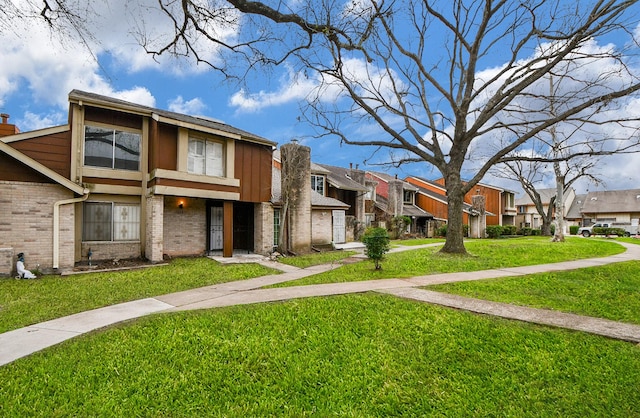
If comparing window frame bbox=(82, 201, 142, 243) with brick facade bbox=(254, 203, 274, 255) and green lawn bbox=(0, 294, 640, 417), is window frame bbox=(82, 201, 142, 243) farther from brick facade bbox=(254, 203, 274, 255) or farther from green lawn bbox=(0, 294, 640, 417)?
green lawn bbox=(0, 294, 640, 417)

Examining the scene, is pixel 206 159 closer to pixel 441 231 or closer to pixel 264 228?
pixel 264 228

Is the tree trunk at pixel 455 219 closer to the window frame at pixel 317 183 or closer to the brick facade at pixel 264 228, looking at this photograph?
the brick facade at pixel 264 228

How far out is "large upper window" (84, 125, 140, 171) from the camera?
11023 millimetres

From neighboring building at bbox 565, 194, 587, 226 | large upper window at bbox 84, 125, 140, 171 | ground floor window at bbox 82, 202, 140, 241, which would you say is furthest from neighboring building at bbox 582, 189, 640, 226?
large upper window at bbox 84, 125, 140, 171

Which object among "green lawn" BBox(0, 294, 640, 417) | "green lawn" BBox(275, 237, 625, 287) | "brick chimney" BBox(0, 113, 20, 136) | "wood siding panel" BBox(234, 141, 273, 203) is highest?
"brick chimney" BBox(0, 113, 20, 136)

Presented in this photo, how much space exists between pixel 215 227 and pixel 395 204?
58.2 feet

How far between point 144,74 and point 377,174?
29.9 metres

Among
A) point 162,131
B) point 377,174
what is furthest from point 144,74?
point 377,174

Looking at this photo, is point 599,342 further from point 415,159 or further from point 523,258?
point 415,159

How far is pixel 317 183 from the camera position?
896 inches

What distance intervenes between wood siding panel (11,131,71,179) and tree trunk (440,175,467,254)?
14670 mm

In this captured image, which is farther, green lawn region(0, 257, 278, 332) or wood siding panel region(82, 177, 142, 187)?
wood siding panel region(82, 177, 142, 187)

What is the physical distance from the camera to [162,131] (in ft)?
38.5

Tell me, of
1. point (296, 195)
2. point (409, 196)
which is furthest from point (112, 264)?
point (409, 196)
